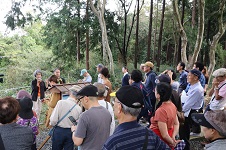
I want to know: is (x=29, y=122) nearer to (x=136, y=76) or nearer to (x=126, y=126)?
(x=126, y=126)

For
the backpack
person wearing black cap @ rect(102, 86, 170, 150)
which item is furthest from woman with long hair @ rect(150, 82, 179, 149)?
the backpack

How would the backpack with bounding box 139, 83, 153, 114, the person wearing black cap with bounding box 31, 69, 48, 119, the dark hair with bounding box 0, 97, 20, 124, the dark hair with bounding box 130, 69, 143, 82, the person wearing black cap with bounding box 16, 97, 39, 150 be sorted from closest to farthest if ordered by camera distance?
the dark hair with bounding box 0, 97, 20, 124, the person wearing black cap with bounding box 16, 97, 39, 150, the dark hair with bounding box 130, 69, 143, 82, the backpack with bounding box 139, 83, 153, 114, the person wearing black cap with bounding box 31, 69, 48, 119

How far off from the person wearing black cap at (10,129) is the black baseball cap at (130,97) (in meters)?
1.13

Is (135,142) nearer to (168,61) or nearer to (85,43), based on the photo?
(85,43)

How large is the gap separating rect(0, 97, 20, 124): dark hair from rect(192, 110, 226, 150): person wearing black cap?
1782mm

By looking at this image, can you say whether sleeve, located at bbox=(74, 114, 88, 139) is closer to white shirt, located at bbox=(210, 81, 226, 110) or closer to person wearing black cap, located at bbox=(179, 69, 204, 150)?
person wearing black cap, located at bbox=(179, 69, 204, 150)

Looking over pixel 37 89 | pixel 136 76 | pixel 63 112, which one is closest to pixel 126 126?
pixel 63 112

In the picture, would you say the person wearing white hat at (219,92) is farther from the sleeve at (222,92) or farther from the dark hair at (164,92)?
the dark hair at (164,92)

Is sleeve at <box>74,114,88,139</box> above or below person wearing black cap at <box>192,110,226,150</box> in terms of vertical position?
below

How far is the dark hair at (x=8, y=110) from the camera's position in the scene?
7.36ft

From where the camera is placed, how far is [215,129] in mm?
1798

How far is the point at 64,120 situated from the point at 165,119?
139cm

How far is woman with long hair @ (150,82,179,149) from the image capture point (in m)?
2.78

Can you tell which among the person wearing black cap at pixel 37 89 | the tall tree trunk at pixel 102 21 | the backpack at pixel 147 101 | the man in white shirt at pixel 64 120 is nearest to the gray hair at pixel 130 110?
the man in white shirt at pixel 64 120
